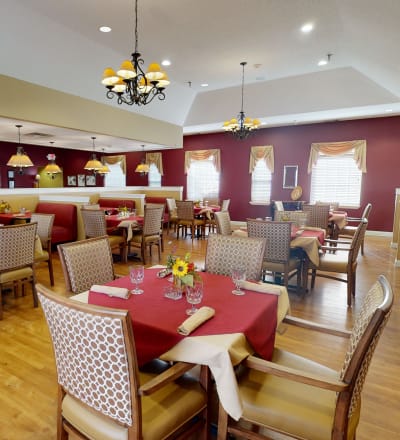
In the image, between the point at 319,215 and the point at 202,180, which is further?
the point at 202,180

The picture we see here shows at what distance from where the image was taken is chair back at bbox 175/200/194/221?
724 cm

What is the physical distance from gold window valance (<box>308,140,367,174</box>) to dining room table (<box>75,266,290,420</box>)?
288 inches

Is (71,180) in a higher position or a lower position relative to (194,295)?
higher

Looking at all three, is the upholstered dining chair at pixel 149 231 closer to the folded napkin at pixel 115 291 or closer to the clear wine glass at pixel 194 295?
the folded napkin at pixel 115 291

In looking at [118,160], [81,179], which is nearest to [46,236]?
[118,160]

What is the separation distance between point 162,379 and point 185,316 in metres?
0.36

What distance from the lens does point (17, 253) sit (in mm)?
3139

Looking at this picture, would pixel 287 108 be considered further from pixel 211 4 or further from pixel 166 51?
pixel 211 4

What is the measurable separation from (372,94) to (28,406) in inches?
279

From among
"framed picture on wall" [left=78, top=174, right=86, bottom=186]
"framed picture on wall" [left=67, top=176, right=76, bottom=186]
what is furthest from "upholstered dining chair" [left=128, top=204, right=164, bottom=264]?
"framed picture on wall" [left=67, top=176, right=76, bottom=186]

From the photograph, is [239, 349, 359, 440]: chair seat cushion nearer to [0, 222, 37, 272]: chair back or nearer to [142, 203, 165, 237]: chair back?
[0, 222, 37, 272]: chair back

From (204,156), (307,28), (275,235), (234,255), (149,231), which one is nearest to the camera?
(234,255)

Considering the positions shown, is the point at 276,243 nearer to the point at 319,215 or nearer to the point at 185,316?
the point at 185,316

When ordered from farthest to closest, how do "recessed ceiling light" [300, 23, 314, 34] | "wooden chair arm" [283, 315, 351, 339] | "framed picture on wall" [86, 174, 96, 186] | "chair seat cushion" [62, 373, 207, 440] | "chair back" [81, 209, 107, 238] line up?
"framed picture on wall" [86, 174, 96, 186]
"chair back" [81, 209, 107, 238]
"recessed ceiling light" [300, 23, 314, 34]
"wooden chair arm" [283, 315, 351, 339]
"chair seat cushion" [62, 373, 207, 440]
